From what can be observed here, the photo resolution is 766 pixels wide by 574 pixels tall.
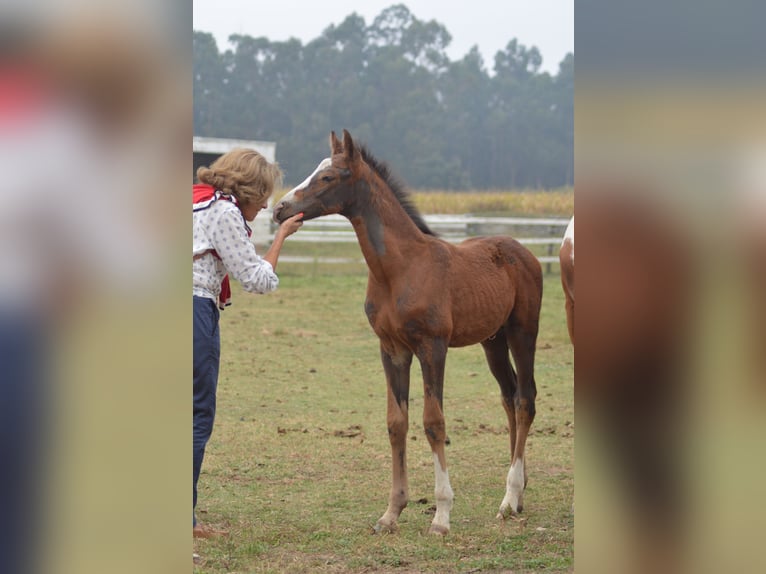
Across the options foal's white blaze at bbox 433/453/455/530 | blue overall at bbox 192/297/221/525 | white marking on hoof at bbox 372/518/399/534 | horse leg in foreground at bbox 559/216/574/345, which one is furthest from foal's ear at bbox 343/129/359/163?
white marking on hoof at bbox 372/518/399/534

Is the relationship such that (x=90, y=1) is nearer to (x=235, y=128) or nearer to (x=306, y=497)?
(x=306, y=497)

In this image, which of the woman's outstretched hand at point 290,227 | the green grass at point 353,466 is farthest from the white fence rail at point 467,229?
the woman's outstretched hand at point 290,227

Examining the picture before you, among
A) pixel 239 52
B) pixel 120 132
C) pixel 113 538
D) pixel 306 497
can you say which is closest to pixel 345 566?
pixel 306 497

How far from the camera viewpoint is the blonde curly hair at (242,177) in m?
4.30

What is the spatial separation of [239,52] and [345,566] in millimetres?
56348

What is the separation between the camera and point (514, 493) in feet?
18.1

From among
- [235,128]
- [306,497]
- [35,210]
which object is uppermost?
[235,128]

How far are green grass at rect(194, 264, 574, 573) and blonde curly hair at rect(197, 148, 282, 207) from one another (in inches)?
67.6

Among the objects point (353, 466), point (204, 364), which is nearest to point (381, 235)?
point (204, 364)

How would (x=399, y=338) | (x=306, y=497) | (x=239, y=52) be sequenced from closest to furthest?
(x=399, y=338)
(x=306, y=497)
(x=239, y=52)

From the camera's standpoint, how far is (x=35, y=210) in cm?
154

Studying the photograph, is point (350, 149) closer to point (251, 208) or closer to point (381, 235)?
point (381, 235)

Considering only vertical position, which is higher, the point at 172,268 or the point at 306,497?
the point at 172,268

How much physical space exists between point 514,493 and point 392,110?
52.5 m
